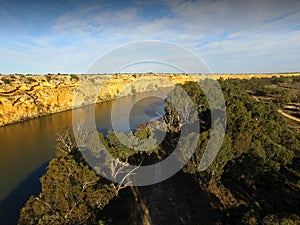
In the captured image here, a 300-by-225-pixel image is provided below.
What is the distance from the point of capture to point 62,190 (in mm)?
10734

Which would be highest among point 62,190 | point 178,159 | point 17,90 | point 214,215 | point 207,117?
point 17,90

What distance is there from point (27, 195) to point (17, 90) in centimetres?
3179

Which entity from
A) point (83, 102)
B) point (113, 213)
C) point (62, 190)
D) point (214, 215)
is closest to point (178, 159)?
point (214, 215)

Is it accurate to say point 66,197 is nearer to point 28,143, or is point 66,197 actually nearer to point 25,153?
point 25,153

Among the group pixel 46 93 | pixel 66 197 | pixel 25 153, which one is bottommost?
pixel 25 153

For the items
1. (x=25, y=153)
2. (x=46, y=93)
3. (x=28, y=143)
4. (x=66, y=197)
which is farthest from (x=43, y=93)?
(x=66, y=197)

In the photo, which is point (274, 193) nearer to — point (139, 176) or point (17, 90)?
point (139, 176)

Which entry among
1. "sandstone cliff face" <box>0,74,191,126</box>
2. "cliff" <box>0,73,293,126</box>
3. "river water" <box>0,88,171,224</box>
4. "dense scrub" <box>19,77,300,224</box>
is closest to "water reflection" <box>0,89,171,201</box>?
"river water" <box>0,88,171,224</box>

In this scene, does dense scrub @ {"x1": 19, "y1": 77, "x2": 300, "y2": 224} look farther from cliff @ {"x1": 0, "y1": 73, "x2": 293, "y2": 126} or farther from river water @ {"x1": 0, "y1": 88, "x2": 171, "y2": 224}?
cliff @ {"x1": 0, "y1": 73, "x2": 293, "y2": 126}

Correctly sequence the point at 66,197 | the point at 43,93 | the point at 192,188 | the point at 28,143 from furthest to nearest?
the point at 43,93 → the point at 28,143 → the point at 192,188 → the point at 66,197

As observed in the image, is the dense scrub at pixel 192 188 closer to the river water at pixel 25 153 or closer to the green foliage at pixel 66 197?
the green foliage at pixel 66 197

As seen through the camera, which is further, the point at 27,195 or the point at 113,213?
the point at 27,195

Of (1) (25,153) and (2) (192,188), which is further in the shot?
(1) (25,153)

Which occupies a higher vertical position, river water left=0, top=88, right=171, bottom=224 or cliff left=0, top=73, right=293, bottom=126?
cliff left=0, top=73, right=293, bottom=126
